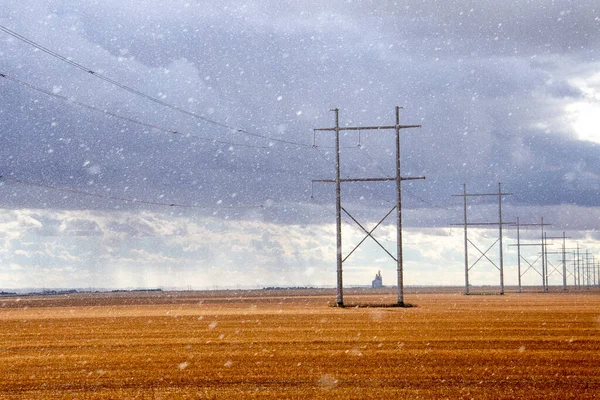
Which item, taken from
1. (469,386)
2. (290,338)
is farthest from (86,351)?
(469,386)

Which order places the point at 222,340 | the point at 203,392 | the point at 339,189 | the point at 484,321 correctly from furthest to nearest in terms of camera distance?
the point at 339,189, the point at 484,321, the point at 222,340, the point at 203,392

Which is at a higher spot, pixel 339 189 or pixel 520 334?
pixel 339 189

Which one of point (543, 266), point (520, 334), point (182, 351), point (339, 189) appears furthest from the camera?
point (543, 266)

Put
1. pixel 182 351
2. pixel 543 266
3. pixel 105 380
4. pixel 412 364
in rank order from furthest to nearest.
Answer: pixel 543 266 < pixel 182 351 < pixel 412 364 < pixel 105 380

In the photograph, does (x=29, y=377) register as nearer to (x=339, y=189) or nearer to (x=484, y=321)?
(x=484, y=321)

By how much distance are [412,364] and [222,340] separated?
810cm

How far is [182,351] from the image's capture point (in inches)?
796

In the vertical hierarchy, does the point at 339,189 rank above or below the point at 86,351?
above

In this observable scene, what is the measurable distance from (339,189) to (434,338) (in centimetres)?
2469

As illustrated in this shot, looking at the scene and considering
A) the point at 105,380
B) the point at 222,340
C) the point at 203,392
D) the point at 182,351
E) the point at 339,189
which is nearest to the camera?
the point at 203,392

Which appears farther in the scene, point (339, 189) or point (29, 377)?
point (339, 189)

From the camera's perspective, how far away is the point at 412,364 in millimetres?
16891

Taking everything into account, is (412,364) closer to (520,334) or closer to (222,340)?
(222,340)

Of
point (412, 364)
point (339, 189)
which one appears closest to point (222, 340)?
point (412, 364)
